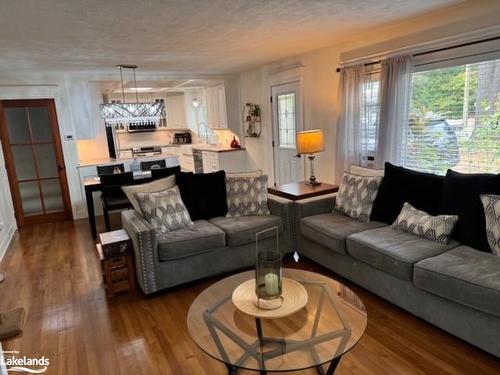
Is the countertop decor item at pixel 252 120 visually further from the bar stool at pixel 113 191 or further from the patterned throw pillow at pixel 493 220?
the patterned throw pillow at pixel 493 220

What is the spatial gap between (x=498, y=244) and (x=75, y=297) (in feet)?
11.0

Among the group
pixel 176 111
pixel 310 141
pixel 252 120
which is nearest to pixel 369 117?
pixel 310 141

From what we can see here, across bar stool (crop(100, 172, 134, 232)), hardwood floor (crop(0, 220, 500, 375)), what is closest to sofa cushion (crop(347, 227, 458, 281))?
hardwood floor (crop(0, 220, 500, 375))

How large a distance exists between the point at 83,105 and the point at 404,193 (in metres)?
5.04

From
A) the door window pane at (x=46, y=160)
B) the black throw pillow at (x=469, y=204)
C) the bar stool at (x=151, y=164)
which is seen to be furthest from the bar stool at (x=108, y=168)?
the black throw pillow at (x=469, y=204)

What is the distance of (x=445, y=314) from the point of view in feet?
7.17

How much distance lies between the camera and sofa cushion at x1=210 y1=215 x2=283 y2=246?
316cm

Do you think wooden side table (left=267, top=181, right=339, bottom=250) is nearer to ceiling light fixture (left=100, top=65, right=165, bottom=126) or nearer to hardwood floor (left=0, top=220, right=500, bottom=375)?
hardwood floor (left=0, top=220, right=500, bottom=375)

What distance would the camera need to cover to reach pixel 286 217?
3523 mm

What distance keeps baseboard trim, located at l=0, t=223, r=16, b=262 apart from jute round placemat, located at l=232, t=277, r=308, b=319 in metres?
3.49

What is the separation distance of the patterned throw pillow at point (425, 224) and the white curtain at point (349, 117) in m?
1.40

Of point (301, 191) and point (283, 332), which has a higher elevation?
point (301, 191)

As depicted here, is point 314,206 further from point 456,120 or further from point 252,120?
point 252,120

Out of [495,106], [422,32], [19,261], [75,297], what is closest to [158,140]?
[19,261]
